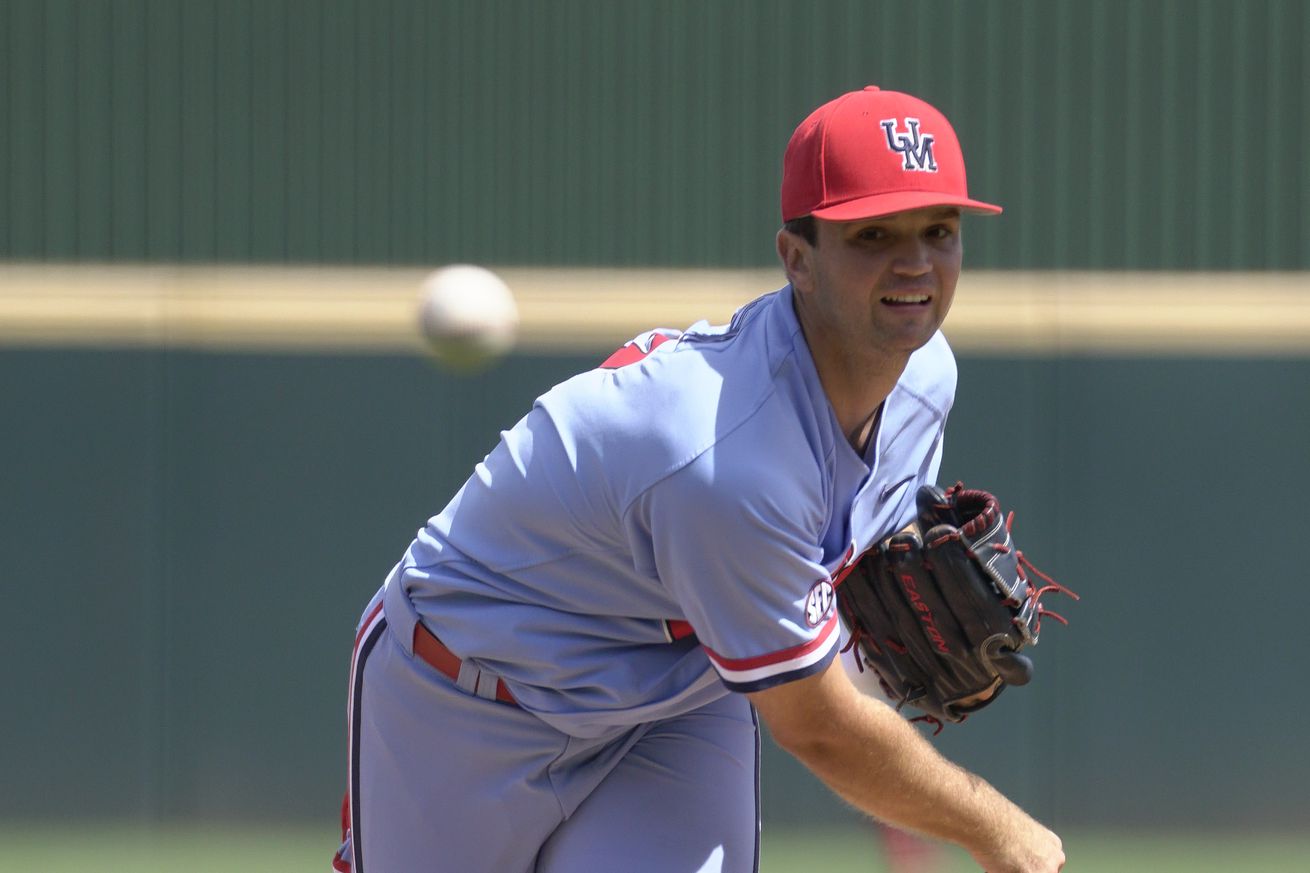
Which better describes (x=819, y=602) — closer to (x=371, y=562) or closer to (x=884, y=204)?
(x=884, y=204)

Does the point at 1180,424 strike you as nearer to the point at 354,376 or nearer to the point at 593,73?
the point at 593,73

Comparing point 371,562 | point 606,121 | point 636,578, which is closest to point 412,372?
point 371,562

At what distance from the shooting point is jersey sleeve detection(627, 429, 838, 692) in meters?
2.37

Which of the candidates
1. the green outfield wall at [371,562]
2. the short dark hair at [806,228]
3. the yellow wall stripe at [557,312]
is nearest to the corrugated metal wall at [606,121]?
the yellow wall stripe at [557,312]

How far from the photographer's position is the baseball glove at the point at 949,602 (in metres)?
2.96

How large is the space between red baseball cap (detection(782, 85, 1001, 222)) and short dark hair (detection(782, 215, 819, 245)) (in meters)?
0.01

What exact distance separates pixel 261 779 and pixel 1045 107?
3531mm

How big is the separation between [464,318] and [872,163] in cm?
306

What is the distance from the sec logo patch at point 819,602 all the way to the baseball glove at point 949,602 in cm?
44

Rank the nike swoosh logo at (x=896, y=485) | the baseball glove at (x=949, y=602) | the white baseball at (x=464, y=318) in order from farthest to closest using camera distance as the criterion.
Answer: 1. the white baseball at (x=464, y=318)
2. the baseball glove at (x=949, y=602)
3. the nike swoosh logo at (x=896, y=485)

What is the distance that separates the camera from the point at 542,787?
2.77 meters

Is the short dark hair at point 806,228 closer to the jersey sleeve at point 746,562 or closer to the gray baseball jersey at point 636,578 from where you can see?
the gray baseball jersey at point 636,578

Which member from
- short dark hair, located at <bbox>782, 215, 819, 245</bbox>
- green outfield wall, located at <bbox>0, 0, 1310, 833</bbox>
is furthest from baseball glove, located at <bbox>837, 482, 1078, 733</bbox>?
green outfield wall, located at <bbox>0, 0, 1310, 833</bbox>

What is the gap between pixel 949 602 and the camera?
3.00m
